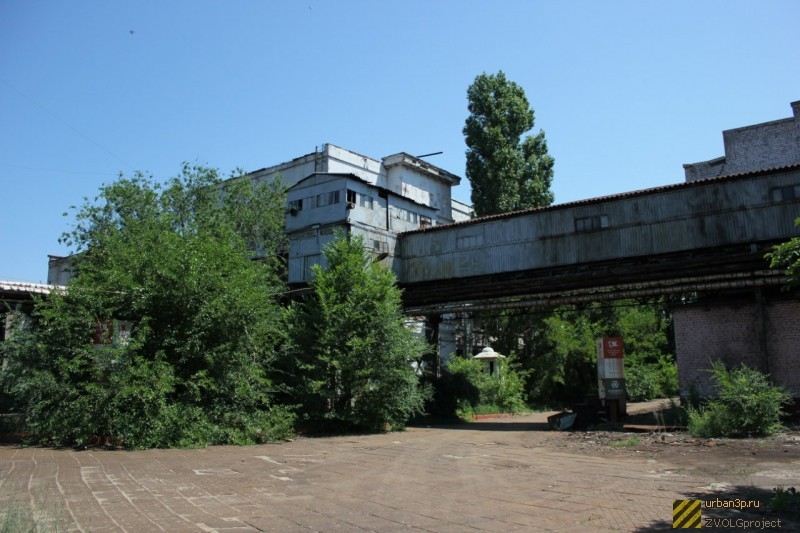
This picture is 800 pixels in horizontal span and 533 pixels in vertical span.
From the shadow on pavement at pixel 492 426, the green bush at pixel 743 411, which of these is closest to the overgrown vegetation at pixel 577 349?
the shadow on pavement at pixel 492 426

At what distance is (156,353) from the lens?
48.2ft

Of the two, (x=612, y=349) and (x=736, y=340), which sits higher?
(x=736, y=340)

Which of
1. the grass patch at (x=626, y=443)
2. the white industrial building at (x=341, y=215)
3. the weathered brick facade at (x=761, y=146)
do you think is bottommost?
the grass patch at (x=626, y=443)

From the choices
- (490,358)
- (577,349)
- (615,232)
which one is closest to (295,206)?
(490,358)

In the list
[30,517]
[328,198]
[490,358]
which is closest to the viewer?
[30,517]

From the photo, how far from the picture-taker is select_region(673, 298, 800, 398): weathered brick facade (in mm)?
19062

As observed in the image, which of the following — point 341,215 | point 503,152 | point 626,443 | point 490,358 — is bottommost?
point 626,443

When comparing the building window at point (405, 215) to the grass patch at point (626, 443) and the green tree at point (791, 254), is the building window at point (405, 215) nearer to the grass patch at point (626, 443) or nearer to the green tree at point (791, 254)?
the grass patch at point (626, 443)

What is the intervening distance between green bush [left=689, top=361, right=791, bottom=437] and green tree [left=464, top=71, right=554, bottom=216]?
2242 cm

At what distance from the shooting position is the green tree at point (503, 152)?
Answer: 37188 millimetres

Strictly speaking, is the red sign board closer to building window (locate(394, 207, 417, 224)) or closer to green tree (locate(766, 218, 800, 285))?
green tree (locate(766, 218, 800, 285))

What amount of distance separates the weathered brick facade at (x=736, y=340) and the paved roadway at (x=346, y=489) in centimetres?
972

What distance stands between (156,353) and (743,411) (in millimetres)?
15475

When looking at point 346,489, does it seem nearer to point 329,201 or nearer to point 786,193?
point 786,193
